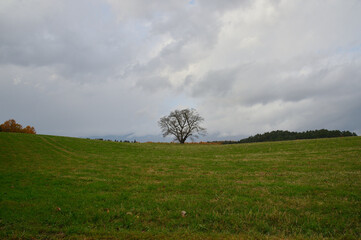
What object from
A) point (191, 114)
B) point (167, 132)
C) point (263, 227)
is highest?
point (191, 114)

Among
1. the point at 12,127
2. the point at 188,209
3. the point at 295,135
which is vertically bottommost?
the point at 188,209

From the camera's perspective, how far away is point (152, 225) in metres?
6.62

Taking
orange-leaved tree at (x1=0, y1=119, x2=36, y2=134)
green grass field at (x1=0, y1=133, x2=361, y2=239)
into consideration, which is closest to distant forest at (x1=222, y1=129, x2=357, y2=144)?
green grass field at (x1=0, y1=133, x2=361, y2=239)

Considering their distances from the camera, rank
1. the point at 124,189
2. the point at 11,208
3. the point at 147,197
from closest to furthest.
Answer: the point at 11,208 → the point at 147,197 → the point at 124,189

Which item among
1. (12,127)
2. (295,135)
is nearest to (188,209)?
(295,135)

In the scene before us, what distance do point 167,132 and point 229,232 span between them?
77.8 m

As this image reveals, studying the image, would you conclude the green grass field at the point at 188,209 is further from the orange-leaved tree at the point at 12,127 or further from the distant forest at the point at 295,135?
the orange-leaved tree at the point at 12,127

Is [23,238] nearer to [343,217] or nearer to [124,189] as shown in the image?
[124,189]

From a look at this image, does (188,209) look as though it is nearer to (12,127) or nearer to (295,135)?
(295,135)

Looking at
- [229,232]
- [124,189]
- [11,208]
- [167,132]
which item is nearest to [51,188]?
[11,208]

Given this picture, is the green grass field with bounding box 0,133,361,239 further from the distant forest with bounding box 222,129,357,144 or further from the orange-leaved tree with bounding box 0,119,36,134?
the orange-leaved tree with bounding box 0,119,36,134

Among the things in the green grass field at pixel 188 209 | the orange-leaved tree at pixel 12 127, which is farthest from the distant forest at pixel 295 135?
the orange-leaved tree at pixel 12 127

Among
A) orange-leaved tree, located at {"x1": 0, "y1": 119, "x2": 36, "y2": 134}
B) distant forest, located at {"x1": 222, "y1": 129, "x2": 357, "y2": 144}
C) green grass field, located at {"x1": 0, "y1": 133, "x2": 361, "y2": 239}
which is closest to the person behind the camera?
green grass field, located at {"x1": 0, "y1": 133, "x2": 361, "y2": 239}

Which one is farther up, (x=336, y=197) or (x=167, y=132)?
(x=167, y=132)
